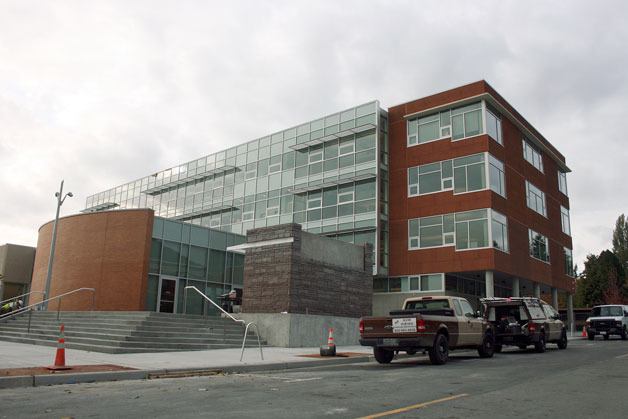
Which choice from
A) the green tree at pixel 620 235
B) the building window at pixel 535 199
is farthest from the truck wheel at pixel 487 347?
the green tree at pixel 620 235

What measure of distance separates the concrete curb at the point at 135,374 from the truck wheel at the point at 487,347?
199 inches

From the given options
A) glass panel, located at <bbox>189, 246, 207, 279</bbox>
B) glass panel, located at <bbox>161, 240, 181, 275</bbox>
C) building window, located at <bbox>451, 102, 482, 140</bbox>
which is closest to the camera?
glass panel, located at <bbox>161, 240, 181, 275</bbox>

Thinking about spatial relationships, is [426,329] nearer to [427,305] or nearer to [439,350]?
[439,350]

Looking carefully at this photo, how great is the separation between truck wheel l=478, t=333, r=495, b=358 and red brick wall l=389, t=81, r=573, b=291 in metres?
13.7

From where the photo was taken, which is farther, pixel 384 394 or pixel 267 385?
pixel 267 385

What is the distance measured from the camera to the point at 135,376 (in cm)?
1084

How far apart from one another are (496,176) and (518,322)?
14643 millimetres

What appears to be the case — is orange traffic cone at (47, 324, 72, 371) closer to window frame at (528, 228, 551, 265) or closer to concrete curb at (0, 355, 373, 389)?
concrete curb at (0, 355, 373, 389)

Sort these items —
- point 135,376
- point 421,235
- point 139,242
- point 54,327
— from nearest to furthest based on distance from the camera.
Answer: point 135,376, point 54,327, point 139,242, point 421,235

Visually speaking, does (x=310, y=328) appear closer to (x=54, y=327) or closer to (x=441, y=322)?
(x=441, y=322)

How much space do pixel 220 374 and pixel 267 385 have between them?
247 centimetres

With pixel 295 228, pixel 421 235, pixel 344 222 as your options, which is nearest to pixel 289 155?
pixel 344 222

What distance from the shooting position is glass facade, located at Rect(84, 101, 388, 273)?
114 ft

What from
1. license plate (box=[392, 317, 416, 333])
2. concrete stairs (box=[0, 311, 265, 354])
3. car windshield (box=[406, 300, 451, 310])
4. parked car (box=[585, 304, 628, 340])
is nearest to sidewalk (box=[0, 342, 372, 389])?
concrete stairs (box=[0, 311, 265, 354])
